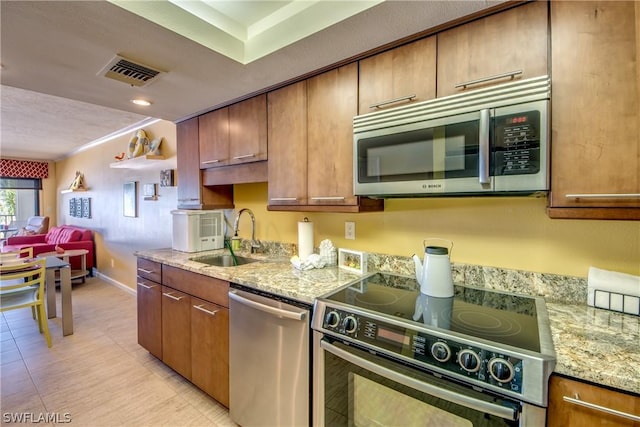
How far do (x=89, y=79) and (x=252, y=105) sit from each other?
1023 millimetres

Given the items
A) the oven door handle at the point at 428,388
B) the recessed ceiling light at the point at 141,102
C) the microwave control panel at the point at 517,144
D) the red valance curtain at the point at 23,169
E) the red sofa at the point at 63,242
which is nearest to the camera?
the oven door handle at the point at 428,388

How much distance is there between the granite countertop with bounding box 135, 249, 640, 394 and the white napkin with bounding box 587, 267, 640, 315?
0.03 meters

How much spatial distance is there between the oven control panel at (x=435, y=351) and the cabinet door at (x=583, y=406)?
111mm

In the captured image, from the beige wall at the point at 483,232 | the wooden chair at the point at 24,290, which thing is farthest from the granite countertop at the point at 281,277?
the wooden chair at the point at 24,290

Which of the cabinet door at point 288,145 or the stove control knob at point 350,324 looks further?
the cabinet door at point 288,145

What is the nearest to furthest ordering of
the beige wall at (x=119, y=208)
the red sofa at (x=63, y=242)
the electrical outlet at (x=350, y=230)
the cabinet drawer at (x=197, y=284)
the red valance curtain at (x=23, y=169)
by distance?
the cabinet drawer at (x=197, y=284) < the electrical outlet at (x=350, y=230) < the beige wall at (x=119, y=208) < the red sofa at (x=63, y=242) < the red valance curtain at (x=23, y=169)

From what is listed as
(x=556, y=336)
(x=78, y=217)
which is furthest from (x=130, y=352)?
(x=78, y=217)

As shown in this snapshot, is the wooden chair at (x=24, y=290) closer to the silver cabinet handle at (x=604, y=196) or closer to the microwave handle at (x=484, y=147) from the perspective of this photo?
the microwave handle at (x=484, y=147)

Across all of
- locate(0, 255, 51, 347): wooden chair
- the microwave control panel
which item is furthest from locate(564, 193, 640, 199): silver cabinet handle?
locate(0, 255, 51, 347): wooden chair

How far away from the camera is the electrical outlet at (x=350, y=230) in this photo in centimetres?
197

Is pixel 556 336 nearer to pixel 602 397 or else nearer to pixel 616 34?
pixel 602 397

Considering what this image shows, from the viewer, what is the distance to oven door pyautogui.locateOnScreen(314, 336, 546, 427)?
89 centimetres

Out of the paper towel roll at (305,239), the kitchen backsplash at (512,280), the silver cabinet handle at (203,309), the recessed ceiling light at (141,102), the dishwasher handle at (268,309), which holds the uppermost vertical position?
the recessed ceiling light at (141,102)

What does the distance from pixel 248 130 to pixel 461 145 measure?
4.98 ft
